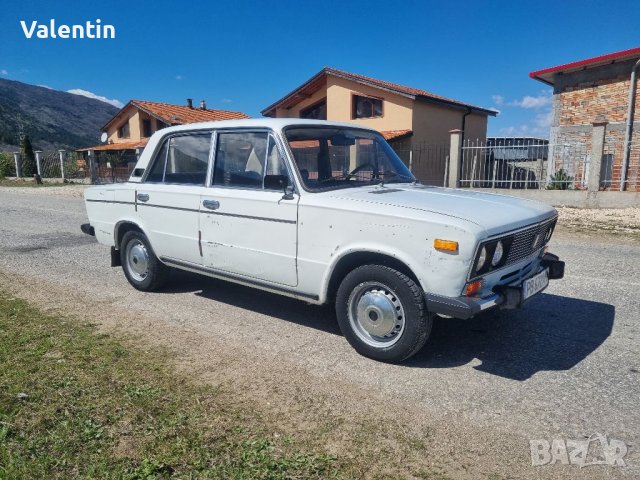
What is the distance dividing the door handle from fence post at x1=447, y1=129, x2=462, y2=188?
43.2ft

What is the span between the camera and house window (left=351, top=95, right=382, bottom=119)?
79.2 feet

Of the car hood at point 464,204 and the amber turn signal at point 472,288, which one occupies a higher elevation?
the car hood at point 464,204

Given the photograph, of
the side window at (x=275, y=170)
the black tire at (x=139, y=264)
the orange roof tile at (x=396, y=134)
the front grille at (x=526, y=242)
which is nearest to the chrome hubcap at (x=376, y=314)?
the front grille at (x=526, y=242)

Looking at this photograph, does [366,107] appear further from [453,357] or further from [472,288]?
[472,288]

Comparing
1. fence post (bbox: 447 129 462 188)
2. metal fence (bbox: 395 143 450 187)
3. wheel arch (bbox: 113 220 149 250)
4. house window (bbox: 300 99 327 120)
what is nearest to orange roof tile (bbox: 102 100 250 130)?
house window (bbox: 300 99 327 120)

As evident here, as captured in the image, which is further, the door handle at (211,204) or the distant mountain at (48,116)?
the distant mountain at (48,116)

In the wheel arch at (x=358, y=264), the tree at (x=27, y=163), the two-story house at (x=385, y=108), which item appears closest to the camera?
Answer: the wheel arch at (x=358, y=264)

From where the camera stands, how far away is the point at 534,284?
3680 millimetres

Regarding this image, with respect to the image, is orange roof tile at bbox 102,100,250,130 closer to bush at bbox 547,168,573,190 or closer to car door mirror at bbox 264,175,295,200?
bush at bbox 547,168,573,190

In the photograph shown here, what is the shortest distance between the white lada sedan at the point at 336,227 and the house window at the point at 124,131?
121ft

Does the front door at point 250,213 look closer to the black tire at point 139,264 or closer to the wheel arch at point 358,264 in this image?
the wheel arch at point 358,264

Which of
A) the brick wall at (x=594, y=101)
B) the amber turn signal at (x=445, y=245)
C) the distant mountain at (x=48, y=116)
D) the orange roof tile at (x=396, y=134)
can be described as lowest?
the amber turn signal at (x=445, y=245)

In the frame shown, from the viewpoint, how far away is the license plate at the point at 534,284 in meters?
3.49

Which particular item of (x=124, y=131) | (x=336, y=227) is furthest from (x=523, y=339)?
(x=124, y=131)
